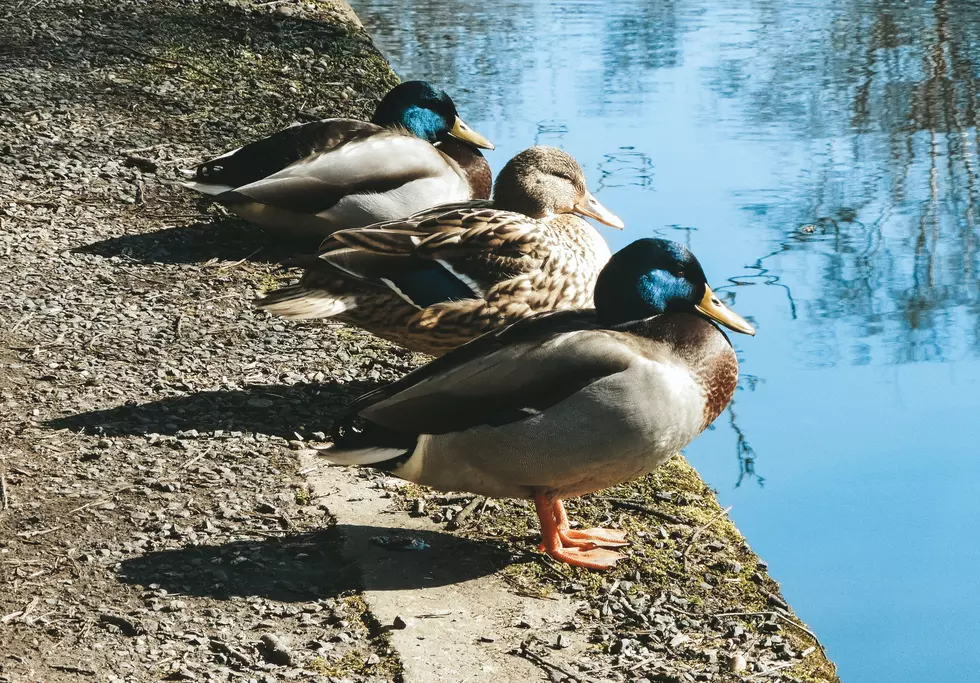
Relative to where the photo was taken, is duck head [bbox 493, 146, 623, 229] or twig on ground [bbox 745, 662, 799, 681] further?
duck head [bbox 493, 146, 623, 229]

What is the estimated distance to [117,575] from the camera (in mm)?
3096

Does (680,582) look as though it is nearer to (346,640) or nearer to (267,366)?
(346,640)

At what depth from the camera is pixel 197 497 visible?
3.50 meters

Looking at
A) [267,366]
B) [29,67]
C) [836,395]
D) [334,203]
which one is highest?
[29,67]

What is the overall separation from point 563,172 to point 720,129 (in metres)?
3.22

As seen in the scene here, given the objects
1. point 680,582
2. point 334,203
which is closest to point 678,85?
point 334,203

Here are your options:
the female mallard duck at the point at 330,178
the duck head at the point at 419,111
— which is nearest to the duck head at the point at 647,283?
the female mallard duck at the point at 330,178

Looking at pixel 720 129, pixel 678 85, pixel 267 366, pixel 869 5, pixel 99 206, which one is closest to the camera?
pixel 267 366

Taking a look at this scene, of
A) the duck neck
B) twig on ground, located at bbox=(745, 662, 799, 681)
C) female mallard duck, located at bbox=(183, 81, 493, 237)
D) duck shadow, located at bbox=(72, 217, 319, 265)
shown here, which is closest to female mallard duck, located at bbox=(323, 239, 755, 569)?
twig on ground, located at bbox=(745, 662, 799, 681)

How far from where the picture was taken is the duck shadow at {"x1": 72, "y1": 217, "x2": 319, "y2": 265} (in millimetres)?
5238

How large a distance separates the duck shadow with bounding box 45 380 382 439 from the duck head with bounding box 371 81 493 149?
1928 millimetres

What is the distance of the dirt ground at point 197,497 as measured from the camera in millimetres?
2879

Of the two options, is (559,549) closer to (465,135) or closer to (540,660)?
(540,660)

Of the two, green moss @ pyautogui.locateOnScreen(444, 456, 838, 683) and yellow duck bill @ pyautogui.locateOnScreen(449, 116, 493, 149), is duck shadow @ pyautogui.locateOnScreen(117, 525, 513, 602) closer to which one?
green moss @ pyautogui.locateOnScreen(444, 456, 838, 683)
